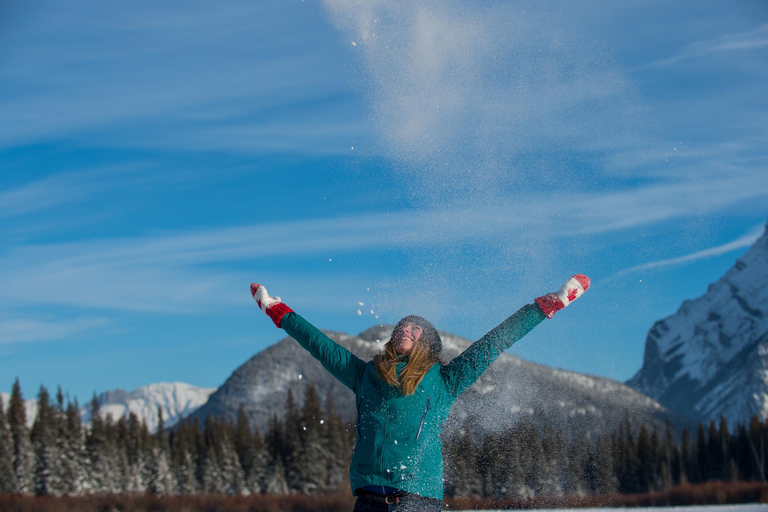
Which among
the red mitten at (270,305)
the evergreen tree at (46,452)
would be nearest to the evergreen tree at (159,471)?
the evergreen tree at (46,452)

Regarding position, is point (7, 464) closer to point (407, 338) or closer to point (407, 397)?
point (407, 338)

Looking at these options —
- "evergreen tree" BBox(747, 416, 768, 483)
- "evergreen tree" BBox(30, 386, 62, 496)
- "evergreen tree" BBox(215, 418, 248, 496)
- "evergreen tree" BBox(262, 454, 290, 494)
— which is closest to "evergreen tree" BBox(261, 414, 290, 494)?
"evergreen tree" BBox(262, 454, 290, 494)

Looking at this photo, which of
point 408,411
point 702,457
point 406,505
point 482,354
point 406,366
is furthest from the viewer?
point 702,457

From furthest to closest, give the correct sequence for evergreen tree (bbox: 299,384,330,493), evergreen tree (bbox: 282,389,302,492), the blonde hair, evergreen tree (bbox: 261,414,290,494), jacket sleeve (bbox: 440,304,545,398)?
evergreen tree (bbox: 261,414,290,494) → evergreen tree (bbox: 282,389,302,492) → evergreen tree (bbox: 299,384,330,493) → jacket sleeve (bbox: 440,304,545,398) → the blonde hair

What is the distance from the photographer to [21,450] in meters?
68.2

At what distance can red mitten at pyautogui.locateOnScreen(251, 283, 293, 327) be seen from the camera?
231 inches

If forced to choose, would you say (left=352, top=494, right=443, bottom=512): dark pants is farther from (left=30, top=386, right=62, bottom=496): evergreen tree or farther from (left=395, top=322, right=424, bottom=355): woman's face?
(left=30, top=386, right=62, bottom=496): evergreen tree

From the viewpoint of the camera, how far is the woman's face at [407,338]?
5.35 meters

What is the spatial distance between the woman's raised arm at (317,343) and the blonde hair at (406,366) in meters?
0.17

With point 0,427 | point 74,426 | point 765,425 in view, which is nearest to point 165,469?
point 74,426

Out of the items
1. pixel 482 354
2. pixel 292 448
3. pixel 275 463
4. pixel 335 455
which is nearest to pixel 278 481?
pixel 275 463

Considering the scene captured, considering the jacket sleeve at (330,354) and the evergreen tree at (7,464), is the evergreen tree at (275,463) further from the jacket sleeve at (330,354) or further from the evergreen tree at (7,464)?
the jacket sleeve at (330,354)

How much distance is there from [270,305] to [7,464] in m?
69.1

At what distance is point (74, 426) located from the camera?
242ft
